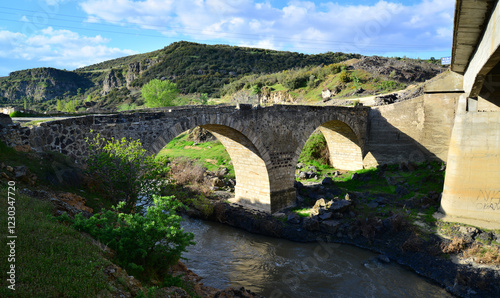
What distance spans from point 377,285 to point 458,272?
304 cm

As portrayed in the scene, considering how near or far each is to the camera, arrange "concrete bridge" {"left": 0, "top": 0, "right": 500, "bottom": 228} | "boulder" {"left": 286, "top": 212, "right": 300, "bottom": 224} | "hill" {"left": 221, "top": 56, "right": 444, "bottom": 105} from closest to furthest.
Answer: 1. "concrete bridge" {"left": 0, "top": 0, "right": 500, "bottom": 228}
2. "boulder" {"left": 286, "top": 212, "right": 300, "bottom": 224}
3. "hill" {"left": 221, "top": 56, "right": 444, "bottom": 105}

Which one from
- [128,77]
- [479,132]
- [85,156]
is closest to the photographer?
[85,156]

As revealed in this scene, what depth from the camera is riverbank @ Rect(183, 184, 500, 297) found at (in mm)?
11766

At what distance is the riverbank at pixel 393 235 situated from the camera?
1177 cm

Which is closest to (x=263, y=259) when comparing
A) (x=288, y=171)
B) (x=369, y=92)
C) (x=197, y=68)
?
(x=288, y=171)

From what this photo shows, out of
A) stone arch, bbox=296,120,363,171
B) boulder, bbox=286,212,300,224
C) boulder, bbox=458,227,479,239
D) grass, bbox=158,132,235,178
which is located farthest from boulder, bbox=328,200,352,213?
grass, bbox=158,132,235,178

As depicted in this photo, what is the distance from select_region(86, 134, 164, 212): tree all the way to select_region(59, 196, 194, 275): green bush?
116 inches

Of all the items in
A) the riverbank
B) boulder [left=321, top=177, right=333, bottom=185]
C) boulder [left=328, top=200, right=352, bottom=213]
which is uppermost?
boulder [left=321, top=177, right=333, bottom=185]

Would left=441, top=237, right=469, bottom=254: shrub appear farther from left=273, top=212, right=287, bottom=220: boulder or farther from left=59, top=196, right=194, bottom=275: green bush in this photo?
left=59, top=196, right=194, bottom=275: green bush

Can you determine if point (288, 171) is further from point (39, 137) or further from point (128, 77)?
point (128, 77)

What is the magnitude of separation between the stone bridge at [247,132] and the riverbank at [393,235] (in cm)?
152

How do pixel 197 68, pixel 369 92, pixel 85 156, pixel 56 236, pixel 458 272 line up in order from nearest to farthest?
pixel 56 236
pixel 85 156
pixel 458 272
pixel 369 92
pixel 197 68

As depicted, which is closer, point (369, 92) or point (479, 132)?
point (479, 132)

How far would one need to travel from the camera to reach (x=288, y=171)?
18953 millimetres
